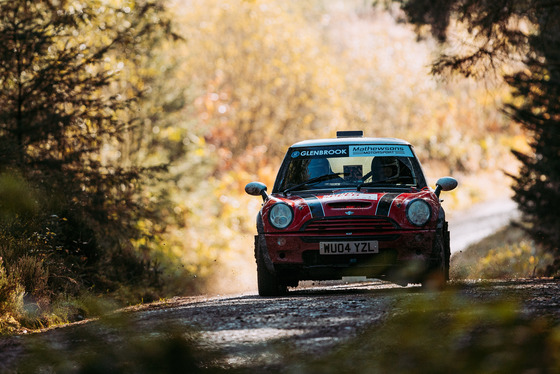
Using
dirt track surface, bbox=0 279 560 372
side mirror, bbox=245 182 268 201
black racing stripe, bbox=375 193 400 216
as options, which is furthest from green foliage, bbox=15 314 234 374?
side mirror, bbox=245 182 268 201

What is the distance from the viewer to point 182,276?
17469 millimetres

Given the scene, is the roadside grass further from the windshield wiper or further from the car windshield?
the windshield wiper

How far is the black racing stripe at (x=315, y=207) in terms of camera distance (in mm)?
9219

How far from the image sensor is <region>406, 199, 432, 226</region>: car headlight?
916 cm

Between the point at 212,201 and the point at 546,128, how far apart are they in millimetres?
12528

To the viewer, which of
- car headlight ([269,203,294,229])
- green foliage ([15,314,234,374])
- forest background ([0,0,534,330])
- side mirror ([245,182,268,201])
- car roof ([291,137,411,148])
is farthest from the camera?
forest background ([0,0,534,330])

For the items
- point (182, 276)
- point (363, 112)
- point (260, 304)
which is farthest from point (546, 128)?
point (363, 112)

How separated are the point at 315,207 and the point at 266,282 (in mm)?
1084

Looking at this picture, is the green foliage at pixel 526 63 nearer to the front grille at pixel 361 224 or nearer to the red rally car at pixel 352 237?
the red rally car at pixel 352 237

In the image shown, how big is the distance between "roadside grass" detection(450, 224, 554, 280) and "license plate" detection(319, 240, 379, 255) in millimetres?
2811

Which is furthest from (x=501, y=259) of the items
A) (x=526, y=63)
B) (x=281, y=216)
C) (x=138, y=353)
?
(x=138, y=353)

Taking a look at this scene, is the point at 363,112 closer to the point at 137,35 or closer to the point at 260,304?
the point at 137,35

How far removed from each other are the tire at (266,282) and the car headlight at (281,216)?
17.3 inches

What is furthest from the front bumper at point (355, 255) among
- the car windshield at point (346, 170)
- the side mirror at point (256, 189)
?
the car windshield at point (346, 170)
